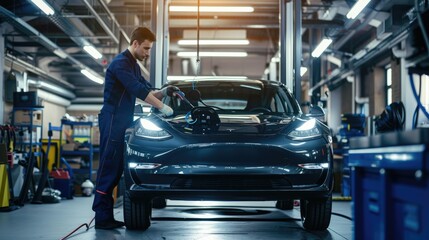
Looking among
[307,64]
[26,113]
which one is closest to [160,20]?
[26,113]

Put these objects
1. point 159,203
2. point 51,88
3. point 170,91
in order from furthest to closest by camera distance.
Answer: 1. point 51,88
2. point 159,203
3. point 170,91

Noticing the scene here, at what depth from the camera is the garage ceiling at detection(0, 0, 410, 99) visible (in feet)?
36.3

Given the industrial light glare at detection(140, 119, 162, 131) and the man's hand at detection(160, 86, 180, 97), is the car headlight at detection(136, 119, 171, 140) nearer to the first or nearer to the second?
the industrial light glare at detection(140, 119, 162, 131)

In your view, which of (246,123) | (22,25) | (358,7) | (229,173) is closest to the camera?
(229,173)

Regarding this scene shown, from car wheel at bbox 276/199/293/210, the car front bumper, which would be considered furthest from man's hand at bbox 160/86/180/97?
car wheel at bbox 276/199/293/210

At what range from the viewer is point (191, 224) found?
4.86 metres

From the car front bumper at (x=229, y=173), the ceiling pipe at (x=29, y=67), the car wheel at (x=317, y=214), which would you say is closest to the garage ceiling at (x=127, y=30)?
the ceiling pipe at (x=29, y=67)

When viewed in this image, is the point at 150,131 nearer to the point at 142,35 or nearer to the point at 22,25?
the point at 142,35

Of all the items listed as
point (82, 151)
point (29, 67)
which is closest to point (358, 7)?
point (82, 151)

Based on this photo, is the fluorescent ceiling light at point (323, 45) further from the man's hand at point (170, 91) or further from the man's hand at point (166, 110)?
the man's hand at point (166, 110)

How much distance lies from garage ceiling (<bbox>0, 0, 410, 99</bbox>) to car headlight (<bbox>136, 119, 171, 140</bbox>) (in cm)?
659

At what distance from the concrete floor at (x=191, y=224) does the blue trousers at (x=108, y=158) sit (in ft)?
0.75

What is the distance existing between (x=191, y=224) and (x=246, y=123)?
4.14ft

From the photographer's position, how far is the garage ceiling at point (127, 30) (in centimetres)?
1105
